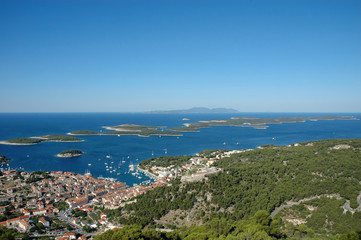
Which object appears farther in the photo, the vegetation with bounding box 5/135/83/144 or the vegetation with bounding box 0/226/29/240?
the vegetation with bounding box 5/135/83/144

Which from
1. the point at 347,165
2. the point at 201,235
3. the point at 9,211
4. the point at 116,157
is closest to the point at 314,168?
the point at 347,165

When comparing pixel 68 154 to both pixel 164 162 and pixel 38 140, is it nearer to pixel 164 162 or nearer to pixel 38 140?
pixel 164 162

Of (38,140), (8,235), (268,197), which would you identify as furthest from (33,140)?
(268,197)

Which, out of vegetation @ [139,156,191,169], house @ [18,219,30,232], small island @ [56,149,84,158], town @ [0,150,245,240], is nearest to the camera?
house @ [18,219,30,232]

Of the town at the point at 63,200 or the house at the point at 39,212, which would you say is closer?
the town at the point at 63,200

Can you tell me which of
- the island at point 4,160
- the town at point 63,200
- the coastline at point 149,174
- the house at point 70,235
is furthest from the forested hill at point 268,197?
the island at point 4,160

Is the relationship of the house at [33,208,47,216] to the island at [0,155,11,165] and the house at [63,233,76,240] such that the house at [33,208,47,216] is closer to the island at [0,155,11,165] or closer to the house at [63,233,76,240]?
the house at [63,233,76,240]

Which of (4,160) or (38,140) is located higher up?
(38,140)

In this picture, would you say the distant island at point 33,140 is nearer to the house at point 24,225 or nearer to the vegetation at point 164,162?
the vegetation at point 164,162

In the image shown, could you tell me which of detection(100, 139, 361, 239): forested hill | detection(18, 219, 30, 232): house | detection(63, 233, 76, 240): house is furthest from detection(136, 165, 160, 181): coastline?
detection(18, 219, 30, 232): house

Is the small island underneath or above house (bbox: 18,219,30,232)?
above
